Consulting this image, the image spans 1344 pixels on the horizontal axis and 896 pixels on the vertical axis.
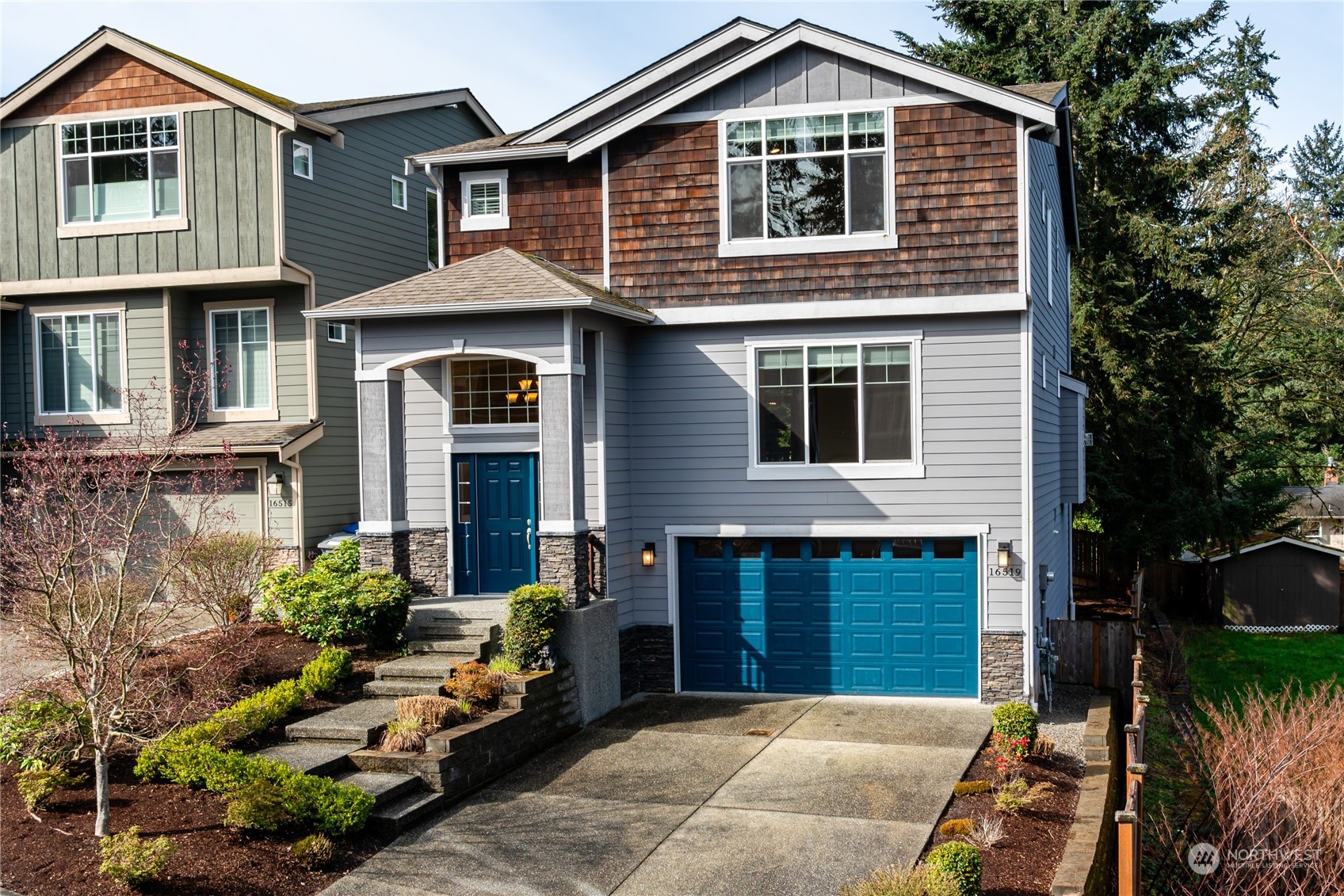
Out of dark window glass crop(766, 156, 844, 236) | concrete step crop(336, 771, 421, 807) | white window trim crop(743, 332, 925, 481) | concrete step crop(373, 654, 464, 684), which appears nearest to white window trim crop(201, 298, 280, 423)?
concrete step crop(373, 654, 464, 684)

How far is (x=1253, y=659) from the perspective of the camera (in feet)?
67.2

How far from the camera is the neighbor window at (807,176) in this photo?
1394 cm

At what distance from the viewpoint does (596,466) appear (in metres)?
13.7

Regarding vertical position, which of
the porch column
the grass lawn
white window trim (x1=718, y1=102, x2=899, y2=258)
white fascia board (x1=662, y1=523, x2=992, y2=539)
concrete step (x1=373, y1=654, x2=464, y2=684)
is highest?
white window trim (x1=718, y1=102, x2=899, y2=258)

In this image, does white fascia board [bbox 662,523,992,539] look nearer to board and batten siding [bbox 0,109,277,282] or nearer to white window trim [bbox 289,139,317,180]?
board and batten siding [bbox 0,109,277,282]

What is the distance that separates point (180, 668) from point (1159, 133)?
72.1ft

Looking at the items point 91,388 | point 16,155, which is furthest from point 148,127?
point 91,388

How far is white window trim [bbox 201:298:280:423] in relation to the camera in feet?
59.3

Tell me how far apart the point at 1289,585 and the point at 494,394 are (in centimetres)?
1832

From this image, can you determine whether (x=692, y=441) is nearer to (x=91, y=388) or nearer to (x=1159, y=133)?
(x=91, y=388)

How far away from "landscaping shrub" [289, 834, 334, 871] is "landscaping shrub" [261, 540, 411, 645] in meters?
4.32

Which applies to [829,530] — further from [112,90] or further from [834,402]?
[112,90]

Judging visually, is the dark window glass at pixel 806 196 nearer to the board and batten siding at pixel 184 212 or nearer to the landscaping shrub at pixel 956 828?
the landscaping shrub at pixel 956 828
